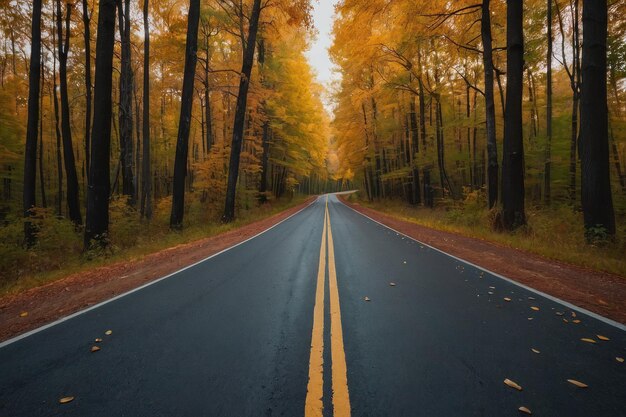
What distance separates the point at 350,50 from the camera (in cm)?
1406

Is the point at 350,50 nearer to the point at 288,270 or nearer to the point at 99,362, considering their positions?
the point at 288,270

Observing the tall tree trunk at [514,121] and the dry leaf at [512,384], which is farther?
the tall tree trunk at [514,121]

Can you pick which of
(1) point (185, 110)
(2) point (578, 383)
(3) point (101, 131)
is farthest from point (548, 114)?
(3) point (101, 131)

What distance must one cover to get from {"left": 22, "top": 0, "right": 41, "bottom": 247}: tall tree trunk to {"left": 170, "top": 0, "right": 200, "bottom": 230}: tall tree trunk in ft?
16.0

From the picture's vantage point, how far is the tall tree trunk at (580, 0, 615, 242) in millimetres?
7516

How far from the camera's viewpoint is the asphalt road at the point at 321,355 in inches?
90.1

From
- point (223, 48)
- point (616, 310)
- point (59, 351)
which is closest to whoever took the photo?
point (59, 351)

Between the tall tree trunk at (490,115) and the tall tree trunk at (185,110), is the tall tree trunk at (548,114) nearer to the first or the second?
the tall tree trunk at (490,115)

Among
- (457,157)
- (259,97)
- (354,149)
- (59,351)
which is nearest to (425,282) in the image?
(59,351)

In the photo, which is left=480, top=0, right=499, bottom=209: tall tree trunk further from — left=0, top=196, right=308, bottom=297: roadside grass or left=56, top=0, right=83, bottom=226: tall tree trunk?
left=56, top=0, right=83, bottom=226: tall tree trunk

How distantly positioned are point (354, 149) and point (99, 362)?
28.4 metres

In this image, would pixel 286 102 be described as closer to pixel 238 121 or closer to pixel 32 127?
pixel 238 121

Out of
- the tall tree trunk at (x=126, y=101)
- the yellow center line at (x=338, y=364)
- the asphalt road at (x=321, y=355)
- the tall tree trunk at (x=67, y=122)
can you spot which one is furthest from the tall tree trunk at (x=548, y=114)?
the tall tree trunk at (x=67, y=122)

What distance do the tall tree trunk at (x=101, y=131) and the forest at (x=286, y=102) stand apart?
0.04m
